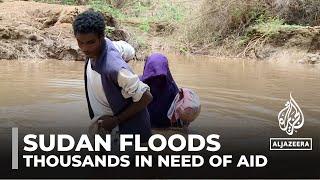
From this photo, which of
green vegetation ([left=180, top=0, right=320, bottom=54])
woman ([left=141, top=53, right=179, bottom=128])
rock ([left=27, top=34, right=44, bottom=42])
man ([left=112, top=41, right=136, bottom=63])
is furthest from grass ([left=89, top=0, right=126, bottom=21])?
man ([left=112, top=41, right=136, bottom=63])

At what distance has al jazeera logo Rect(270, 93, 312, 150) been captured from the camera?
3943mm

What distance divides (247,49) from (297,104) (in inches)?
289

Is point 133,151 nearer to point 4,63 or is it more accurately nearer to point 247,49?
point 4,63

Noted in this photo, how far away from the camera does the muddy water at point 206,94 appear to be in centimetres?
514

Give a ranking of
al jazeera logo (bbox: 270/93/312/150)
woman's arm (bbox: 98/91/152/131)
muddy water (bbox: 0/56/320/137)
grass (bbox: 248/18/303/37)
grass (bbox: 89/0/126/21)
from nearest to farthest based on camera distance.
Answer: woman's arm (bbox: 98/91/152/131), al jazeera logo (bbox: 270/93/312/150), muddy water (bbox: 0/56/320/137), grass (bbox: 248/18/303/37), grass (bbox: 89/0/126/21)

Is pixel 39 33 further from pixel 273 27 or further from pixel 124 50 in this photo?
pixel 124 50

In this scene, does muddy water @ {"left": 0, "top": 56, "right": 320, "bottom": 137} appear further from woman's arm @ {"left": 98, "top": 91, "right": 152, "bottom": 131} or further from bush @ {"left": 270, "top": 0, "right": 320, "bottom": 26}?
bush @ {"left": 270, "top": 0, "right": 320, "bottom": 26}

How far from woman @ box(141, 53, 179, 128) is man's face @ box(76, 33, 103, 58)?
1263mm

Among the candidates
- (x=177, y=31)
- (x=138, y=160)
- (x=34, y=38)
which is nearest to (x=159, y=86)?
(x=138, y=160)

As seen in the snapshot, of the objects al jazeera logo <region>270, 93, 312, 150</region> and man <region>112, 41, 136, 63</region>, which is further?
al jazeera logo <region>270, 93, 312, 150</region>

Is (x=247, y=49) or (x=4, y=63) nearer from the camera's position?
(x=4, y=63)

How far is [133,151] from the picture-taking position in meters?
3.37

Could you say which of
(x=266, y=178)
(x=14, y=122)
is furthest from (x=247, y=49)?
(x=266, y=178)

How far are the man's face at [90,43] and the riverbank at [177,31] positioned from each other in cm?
740
